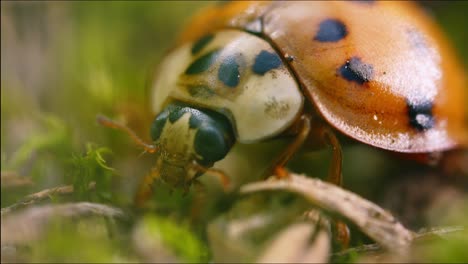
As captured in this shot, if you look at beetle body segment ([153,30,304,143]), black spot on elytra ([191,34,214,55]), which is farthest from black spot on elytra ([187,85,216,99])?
black spot on elytra ([191,34,214,55])

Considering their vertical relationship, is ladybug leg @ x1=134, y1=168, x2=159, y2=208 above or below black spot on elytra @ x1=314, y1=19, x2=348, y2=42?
below

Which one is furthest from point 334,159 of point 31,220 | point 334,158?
point 31,220

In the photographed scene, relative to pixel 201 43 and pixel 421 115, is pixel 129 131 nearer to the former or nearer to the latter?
pixel 201 43

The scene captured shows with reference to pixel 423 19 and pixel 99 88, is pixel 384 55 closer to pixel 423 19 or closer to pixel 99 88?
pixel 423 19

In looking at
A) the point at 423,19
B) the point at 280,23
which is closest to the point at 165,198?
the point at 280,23

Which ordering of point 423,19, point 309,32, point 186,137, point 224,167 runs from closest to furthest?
point 186,137 < point 309,32 < point 224,167 < point 423,19

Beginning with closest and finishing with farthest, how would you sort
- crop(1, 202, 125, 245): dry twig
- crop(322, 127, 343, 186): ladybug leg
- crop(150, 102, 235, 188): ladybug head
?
1. crop(1, 202, 125, 245): dry twig
2. crop(150, 102, 235, 188): ladybug head
3. crop(322, 127, 343, 186): ladybug leg

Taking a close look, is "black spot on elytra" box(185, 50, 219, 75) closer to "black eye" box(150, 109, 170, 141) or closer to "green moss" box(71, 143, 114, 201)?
"black eye" box(150, 109, 170, 141)
